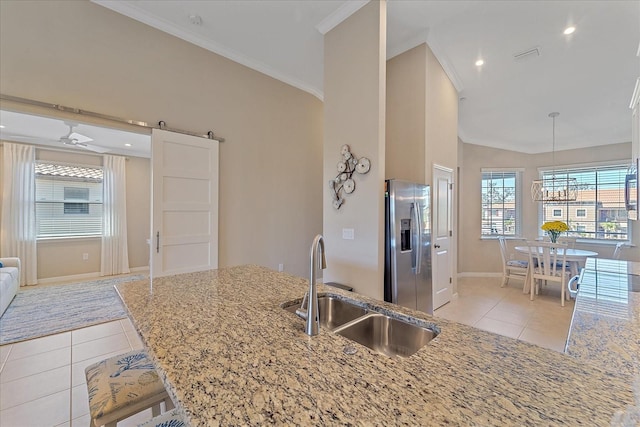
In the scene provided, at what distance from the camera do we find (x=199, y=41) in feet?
11.0

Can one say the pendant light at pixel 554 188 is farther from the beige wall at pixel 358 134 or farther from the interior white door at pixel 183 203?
the interior white door at pixel 183 203

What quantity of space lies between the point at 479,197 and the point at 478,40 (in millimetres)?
3751

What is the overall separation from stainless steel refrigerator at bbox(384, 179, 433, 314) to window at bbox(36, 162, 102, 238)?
244 inches

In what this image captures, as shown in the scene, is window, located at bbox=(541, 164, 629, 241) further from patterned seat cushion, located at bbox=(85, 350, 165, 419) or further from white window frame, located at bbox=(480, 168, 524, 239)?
patterned seat cushion, located at bbox=(85, 350, 165, 419)

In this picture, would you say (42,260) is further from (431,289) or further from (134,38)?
(431,289)

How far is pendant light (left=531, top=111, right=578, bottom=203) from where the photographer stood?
15.7ft

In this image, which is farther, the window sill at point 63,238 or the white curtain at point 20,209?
the window sill at point 63,238

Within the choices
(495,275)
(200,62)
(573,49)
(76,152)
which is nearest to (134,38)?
(200,62)

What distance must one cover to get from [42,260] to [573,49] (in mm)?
8895

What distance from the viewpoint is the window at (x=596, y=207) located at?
5266mm

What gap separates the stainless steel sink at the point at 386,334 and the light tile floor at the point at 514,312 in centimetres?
259

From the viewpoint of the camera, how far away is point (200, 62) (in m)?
3.42

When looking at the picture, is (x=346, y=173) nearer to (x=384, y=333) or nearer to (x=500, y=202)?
(x=384, y=333)

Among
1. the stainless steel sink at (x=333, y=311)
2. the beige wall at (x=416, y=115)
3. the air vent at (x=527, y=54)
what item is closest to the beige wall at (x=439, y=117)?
the beige wall at (x=416, y=115)
